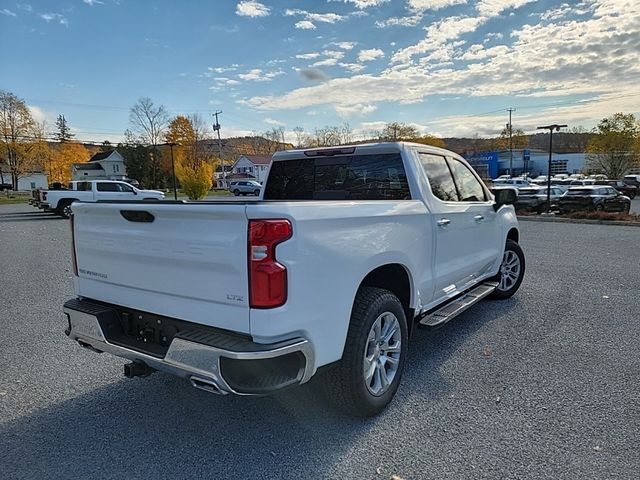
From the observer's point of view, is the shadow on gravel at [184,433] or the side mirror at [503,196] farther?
the side mirror at [503,196]

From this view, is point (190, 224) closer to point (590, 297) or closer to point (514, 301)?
point (514, 301)

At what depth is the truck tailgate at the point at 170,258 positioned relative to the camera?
2.28 m

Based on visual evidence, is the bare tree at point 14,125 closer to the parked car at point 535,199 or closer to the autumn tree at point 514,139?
the parked car at point 535,199

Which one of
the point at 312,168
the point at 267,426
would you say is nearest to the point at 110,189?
the point at 312,168

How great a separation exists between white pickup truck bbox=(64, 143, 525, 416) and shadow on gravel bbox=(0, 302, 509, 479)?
0.35 meters

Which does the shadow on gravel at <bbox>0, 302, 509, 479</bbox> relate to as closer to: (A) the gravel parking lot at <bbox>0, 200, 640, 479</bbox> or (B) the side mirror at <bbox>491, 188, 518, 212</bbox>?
(A) the gravel parking lot at <bbox>0, 200, 640, 479</bbox>

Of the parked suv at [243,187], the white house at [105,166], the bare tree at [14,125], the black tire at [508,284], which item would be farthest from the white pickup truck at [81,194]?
the white house at [105,166]

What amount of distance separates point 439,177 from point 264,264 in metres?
→ 2.57

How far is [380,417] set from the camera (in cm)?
303

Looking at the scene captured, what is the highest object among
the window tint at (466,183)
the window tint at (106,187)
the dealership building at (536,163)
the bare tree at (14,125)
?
the bare tree at (14,125)

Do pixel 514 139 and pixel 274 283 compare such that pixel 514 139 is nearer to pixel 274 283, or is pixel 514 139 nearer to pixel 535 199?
pixel 535 199

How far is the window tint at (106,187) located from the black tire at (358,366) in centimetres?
2088

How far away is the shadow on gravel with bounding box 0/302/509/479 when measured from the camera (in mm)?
2502

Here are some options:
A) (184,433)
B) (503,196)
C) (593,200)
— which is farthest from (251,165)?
(184,433)
